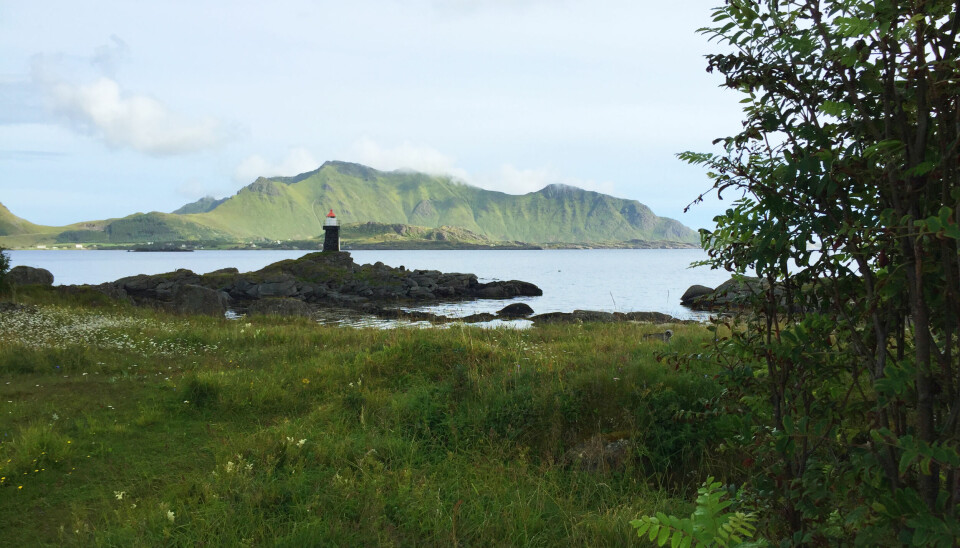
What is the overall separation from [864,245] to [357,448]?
601 centimetres

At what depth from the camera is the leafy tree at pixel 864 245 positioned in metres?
2.21

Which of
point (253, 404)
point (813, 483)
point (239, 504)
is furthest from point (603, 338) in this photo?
point (813, 483)

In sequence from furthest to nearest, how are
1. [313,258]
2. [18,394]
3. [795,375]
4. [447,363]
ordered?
1. [313,258]
2. [447,363]
3. [18,394]
4. [795,375]

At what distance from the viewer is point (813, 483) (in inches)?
108

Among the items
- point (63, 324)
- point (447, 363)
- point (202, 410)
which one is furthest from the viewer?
point (63, 324)

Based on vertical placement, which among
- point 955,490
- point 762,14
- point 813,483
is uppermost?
point 762,14

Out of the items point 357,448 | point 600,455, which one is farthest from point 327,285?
point 600,455

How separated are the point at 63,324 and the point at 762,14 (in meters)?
20.3

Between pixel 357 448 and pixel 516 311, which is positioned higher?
pixel 357 448

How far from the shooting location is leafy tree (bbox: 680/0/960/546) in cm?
221

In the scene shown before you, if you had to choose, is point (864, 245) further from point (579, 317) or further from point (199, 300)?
point (199, 300)

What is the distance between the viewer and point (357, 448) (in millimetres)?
6961

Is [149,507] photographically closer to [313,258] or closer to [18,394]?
[18,394]

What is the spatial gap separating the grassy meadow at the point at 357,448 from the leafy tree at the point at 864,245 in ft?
3.38
